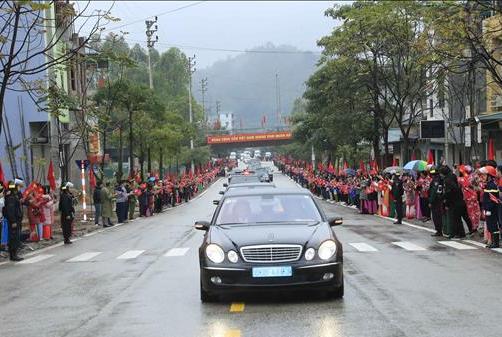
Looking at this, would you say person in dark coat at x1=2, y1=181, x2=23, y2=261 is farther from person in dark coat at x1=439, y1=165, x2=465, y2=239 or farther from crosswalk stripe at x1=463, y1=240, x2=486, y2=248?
crosswalk stripe at x1=463, y1=240, x2=486, y2=248

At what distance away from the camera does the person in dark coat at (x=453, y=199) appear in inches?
688

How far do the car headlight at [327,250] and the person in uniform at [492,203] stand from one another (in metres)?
7.27

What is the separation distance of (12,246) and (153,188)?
2082 cm

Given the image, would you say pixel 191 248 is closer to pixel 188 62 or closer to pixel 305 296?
pixel 305 296

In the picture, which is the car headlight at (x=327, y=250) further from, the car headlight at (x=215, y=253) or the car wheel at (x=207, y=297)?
the car wheel at (x=207, y=297)

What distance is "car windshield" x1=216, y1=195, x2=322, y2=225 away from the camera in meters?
10.1

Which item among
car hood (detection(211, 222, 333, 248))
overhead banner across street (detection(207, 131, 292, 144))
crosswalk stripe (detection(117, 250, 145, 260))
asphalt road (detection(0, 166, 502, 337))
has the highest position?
overhead banner across street (detection(207, 131, 292, 144))

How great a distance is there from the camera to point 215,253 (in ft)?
29.9

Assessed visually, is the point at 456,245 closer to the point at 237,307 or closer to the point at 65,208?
the point at 237,307

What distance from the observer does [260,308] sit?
8.98 metres

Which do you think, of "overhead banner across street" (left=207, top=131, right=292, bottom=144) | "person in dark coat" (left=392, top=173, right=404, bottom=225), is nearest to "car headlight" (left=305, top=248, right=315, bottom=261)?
"person in dark coat" (left=392, top=173, right=404, bottom=225)

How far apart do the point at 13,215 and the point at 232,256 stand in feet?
30.4

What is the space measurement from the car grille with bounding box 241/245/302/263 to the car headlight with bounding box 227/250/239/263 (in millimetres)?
114

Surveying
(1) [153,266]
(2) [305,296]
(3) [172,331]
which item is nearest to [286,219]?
(2) [305,296]
